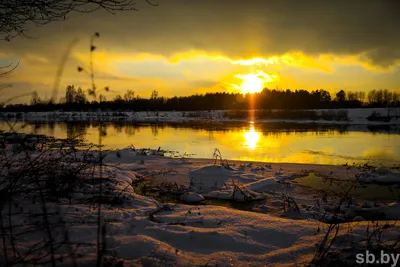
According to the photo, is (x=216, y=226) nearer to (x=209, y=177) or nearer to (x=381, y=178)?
(x=209, y=177)

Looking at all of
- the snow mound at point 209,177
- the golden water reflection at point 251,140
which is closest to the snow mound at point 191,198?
the snow mound at point 209,177

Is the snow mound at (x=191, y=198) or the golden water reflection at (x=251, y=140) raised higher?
the golden water reflection at (x=251, y=140)

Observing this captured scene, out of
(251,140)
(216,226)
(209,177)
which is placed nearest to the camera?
(216,226)

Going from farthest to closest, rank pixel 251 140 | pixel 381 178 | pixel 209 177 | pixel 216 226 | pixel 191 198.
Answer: pixel 251 140
pixel 209 177
pixel 381 178
pixel 191 198
pixel 216 226

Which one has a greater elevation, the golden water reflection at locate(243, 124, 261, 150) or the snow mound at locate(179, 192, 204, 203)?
the golden water reflection at locate(243, 124, 261, 150)

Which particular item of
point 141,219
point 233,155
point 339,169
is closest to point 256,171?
point 339,169

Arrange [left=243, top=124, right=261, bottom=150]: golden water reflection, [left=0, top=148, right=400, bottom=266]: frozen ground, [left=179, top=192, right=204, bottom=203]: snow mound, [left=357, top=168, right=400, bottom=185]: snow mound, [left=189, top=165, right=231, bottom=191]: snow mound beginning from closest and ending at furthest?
[left=0, top=148, right=400, bottom=266]: frozen ground → [left=179, top=192, right=204, bottom=203]: snow mound → [left=189, top=165, right=231, bottom=191]: snow mound → [left=357, top=168, right=400, bottom=185]: snow mound → [left=243, top=124, right=261, bottom=150]: golden water reflection

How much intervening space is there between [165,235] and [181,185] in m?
3.22

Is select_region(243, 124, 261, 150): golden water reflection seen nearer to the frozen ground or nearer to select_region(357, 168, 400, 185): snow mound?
select_region(357, 168, 400, 185): snow mound

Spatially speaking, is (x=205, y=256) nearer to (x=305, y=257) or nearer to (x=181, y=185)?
(x=305, y=257)

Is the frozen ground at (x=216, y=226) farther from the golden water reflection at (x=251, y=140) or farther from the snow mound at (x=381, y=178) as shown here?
the golden water reflection at (x=251, y=140)

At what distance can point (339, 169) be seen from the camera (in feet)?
29.1

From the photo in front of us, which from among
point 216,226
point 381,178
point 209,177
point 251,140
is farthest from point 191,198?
point 251,140

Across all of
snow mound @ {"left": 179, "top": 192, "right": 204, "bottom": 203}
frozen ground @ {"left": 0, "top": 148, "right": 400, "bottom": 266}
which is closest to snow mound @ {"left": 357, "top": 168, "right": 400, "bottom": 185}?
frozen ground @ {"left": 0, "top": 148, "right": 400, "bottom": 266}
